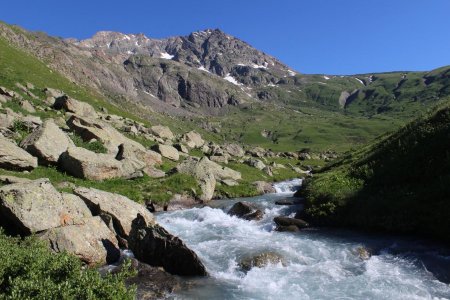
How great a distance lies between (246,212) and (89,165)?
54.1ft

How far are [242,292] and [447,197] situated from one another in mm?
17282

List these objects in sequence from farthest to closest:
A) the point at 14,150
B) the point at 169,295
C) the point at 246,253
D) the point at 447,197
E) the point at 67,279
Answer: the point at 14,150, the point at 447,197, the point at 246,253, the point at 169,295, the point at 67,279

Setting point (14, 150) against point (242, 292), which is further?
point (14, 150)

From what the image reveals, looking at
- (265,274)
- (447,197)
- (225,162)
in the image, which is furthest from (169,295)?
(225,162)

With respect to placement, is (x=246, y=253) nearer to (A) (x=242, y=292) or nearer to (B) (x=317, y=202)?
(A) (x=242, y=292)

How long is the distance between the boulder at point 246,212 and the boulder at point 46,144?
18393 millimetres

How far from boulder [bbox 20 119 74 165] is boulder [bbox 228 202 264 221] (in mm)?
18393

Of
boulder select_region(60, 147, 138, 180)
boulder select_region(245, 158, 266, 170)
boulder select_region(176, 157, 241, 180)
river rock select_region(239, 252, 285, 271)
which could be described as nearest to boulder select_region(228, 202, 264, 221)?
boulder select_region(176, 157, 241, 180)

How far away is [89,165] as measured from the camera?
129 feet

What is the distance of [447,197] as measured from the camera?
1109 inches

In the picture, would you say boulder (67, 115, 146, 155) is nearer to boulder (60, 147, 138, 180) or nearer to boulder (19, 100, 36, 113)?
boulder (60, 147, 138, 180)

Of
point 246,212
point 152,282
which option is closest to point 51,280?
point 152,282

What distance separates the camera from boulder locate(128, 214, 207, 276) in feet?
76.2

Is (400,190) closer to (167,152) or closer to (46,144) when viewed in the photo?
(46,144)
